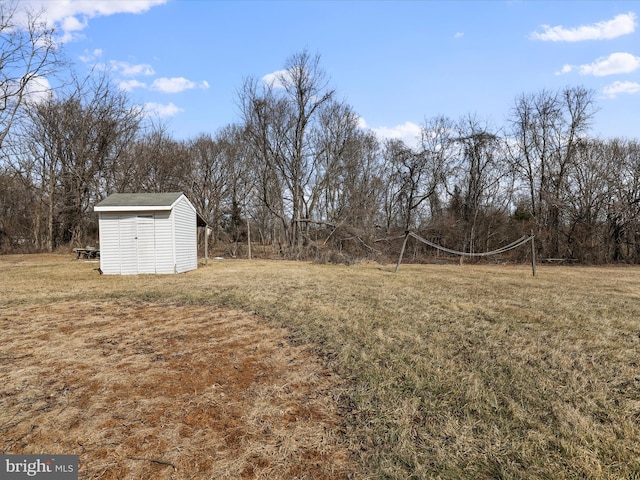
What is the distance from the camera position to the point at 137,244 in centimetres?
1111

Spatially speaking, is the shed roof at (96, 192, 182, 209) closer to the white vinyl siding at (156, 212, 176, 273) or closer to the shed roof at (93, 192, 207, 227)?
the shed roof at (93, 192, 207, 227)

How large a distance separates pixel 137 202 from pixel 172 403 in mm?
10072

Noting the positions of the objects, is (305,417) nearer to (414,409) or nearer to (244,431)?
(244,431)

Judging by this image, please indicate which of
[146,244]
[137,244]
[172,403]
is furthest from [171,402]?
[137,244]

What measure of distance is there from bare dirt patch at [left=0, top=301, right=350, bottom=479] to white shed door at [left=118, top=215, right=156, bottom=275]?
6673mm

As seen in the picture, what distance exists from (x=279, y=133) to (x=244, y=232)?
8.84 metres

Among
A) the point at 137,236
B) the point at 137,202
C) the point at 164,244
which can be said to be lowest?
the point at 164,244

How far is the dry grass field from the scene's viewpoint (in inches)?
79.0

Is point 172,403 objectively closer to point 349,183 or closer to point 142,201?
point 142,201

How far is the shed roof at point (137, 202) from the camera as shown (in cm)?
1081

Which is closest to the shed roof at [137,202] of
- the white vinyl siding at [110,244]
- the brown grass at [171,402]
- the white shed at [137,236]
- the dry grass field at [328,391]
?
the white shed at [137,236]

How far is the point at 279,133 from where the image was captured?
21.5m

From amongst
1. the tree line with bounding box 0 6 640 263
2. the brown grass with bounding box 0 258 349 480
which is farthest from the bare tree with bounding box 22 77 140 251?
the brown grass with bounding box 0 258 349 480

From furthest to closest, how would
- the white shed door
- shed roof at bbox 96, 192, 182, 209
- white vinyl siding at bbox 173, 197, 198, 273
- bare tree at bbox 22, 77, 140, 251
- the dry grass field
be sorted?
1. bare tree at bbox 22, 77, 140, 251
2. white vinyl siding at bbox 173, 197, 198, 273
3. the white shed door
4. shed roof at bbox 96, 192, 182, 209
5. the dry grass field
